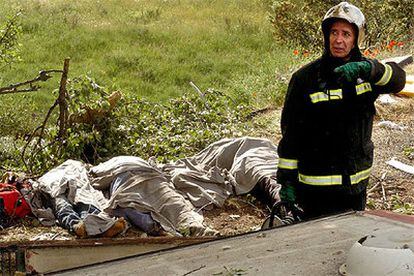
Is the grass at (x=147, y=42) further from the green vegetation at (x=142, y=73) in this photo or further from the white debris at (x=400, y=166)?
the white debris at (x=400, y=166)

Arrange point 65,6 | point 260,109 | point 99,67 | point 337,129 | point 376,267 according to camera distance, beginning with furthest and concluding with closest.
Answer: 1. point 65,6
2. point 99,67
3. point 260,109
4. point 337,129
5. point 376,267

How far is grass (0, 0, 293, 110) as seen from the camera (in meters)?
19.7

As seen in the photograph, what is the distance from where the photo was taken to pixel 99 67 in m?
20.3

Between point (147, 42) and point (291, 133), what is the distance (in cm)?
1860

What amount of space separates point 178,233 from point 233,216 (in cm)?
80

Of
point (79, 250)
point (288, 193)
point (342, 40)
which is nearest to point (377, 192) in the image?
point (288, 193)

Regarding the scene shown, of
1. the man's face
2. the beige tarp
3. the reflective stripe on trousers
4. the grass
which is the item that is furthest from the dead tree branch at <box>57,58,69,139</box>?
the grass

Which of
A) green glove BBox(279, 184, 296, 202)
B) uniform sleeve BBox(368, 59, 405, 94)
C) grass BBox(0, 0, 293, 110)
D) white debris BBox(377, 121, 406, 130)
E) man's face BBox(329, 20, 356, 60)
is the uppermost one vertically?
man's face BBox(329, 20, 356, 60)

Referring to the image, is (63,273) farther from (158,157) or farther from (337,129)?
(158,157)

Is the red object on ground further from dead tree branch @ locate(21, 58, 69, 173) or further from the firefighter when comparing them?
the firefighter

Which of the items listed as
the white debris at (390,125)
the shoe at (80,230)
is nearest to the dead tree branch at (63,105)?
the shoe at (80,230)

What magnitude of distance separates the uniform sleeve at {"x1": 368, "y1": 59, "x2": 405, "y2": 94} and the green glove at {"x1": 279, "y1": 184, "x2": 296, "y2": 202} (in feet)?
2.45

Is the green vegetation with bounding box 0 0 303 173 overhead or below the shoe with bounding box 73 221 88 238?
below

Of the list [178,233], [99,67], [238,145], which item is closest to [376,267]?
[178,233]
